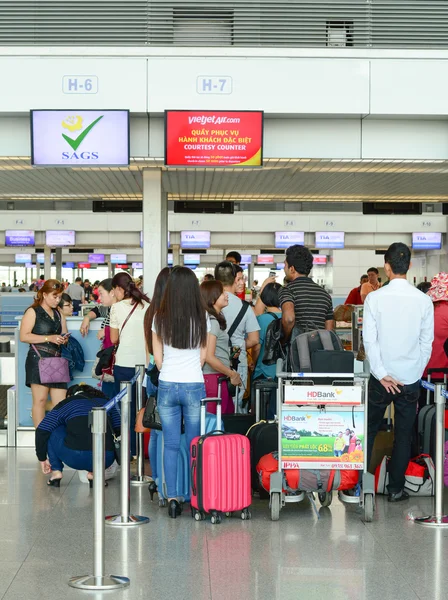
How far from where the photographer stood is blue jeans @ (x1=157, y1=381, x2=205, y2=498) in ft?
18.7

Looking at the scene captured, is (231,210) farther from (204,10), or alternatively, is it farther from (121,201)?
(204,10)

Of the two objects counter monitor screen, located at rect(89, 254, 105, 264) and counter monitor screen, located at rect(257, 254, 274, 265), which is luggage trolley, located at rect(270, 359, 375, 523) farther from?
counter monitor screen, located at rect(89, 254, 105, 264)

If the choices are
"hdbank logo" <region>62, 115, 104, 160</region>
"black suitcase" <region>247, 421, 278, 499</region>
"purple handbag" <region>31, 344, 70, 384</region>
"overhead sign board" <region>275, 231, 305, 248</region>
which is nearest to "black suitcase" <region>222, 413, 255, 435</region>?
"black suitcase" <region>247, 421, 278, 499</region>

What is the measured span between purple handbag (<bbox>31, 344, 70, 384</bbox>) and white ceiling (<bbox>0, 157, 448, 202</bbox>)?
2.79 meters

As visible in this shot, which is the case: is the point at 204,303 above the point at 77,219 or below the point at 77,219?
below

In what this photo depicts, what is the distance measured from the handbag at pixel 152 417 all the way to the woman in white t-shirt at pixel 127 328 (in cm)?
123

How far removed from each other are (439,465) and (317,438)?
0.81 metres

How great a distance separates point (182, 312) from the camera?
5629mm

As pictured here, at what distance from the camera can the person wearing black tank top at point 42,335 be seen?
790cm

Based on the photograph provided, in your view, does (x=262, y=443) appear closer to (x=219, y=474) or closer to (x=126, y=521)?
(x=219, y=474)

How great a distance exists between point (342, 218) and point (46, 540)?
19.2 meters

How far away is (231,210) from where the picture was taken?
15500 millimetres

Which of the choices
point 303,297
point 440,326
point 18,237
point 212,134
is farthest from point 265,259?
point 303,297

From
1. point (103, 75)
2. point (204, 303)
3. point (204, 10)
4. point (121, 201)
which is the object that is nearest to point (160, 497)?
point (204, 303)
